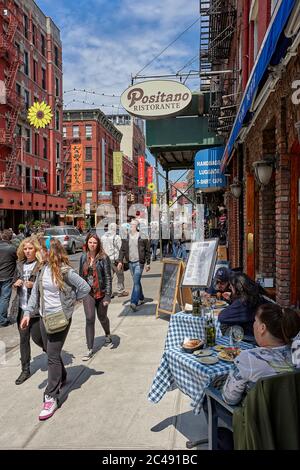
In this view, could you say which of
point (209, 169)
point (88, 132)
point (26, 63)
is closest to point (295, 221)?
point (209, 169)

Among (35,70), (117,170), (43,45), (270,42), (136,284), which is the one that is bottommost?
(136,284)

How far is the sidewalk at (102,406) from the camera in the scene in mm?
3463

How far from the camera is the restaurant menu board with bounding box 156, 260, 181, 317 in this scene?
727cm

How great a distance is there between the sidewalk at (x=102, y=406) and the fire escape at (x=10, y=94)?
997 inches

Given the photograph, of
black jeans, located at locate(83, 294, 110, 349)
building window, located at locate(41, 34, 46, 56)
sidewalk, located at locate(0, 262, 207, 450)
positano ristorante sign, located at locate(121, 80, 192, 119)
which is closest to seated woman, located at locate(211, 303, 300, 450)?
sidewalk, located at locate(0, 262, 207, 450)

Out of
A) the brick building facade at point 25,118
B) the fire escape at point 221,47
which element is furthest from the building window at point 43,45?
the fire escape at point 221,47

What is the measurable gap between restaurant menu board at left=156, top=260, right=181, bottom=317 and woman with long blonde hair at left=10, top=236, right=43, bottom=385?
303 cm

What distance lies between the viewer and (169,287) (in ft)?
24.7

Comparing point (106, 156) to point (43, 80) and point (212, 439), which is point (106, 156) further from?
point (212, 439)

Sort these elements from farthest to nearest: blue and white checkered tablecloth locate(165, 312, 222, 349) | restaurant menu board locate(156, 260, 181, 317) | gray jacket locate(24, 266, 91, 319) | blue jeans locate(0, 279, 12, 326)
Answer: blue jeans locate(0, 279, 12, 326)
restaurant menu board locate(156, 260, 181, 317)
gray jacket locate(24, 266, 91, 319)
blue and white checkered tablecloth locate(165, 312, 222, 349)

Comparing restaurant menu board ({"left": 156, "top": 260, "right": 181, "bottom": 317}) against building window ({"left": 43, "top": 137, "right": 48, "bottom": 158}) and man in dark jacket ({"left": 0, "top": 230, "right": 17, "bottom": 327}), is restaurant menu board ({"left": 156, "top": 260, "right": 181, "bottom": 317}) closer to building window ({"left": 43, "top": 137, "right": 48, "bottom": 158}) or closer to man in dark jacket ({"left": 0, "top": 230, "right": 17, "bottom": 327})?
man in dark jacket ({"left": 0, "top": 230, "right": 17, "bottom": 327})

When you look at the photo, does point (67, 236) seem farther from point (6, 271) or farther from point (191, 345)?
point (191, 345)

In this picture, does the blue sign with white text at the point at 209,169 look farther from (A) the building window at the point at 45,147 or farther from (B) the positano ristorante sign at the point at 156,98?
(A) the building window at the point at 45,147

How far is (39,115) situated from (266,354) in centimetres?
2322
